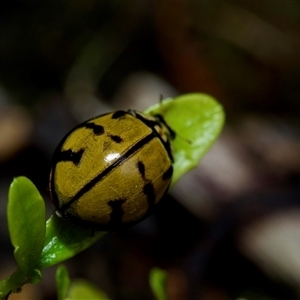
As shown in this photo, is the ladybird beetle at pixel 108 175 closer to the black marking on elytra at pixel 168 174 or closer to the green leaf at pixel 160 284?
the black marking on elytra at pixel 168 174

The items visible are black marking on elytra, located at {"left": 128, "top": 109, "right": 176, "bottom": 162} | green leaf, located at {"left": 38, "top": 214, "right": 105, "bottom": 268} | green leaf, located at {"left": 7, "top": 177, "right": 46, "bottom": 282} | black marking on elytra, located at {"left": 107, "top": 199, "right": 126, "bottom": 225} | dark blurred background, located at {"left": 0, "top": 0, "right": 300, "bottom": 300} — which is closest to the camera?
green leaf, located at {"left": 7, "top": 177, "right": 46, "bottom": 282}

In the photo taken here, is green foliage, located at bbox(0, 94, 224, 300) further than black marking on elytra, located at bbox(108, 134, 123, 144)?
No

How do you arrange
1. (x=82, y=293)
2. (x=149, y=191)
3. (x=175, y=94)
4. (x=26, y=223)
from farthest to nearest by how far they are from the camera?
(x=175, y=94) → (x=82, y=293) → (x=149, y=191) → (x=26, y=223)

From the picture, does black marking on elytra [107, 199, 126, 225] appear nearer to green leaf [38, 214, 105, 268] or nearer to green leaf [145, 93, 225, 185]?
green leaf [38, 214, 105, 268]

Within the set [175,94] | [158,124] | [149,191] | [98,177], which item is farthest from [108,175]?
[175,94]

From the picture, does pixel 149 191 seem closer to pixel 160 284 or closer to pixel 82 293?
pixel 160 284

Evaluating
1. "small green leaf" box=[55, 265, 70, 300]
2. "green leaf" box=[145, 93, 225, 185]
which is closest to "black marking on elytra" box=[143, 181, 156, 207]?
"green leaf" box=[145, 93, 225, 185]
